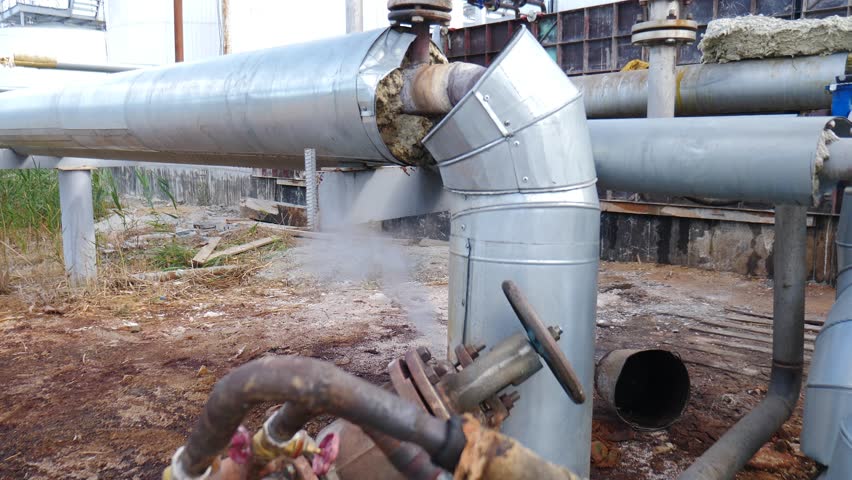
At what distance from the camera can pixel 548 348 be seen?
1.51 meters

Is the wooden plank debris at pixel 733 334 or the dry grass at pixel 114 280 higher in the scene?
the dry grass at pixel 114 280

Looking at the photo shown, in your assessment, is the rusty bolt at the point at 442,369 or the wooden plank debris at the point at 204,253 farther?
the wooden plank debris at the point at 204,253

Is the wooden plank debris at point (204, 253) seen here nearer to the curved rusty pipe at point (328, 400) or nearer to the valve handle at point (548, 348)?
the valve handle at point (548, 348)

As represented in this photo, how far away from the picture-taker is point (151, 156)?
13.8 feet

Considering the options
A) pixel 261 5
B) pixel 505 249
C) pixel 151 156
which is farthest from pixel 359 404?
pixel 261 5

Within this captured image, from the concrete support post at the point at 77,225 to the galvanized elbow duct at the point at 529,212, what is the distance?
4.97 m

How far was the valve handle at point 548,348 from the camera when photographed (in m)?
1.51

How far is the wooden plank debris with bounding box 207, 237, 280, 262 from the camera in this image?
746 cm

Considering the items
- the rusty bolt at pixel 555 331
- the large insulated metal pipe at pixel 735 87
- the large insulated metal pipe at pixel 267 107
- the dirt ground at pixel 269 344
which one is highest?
the large insulated metal pipe at pixel 735 87

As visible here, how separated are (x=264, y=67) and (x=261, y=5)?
1263 cm

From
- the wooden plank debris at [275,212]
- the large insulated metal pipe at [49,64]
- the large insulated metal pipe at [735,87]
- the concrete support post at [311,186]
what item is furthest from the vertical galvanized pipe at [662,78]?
the wooden plank debris at [275,212]

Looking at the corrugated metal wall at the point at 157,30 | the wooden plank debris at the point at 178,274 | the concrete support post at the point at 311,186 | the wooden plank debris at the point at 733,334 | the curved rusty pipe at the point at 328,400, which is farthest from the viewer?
the corrugated metal wall at the point at 157,30

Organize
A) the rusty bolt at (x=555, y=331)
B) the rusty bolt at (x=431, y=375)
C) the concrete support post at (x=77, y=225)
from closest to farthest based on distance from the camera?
the rusty bolt at (x=431, y=375) → the rusty bolt at (x=555, y=331) → the concrete support post at (x=77, y=225)

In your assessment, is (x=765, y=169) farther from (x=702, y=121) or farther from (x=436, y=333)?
(x=436, y=333)
